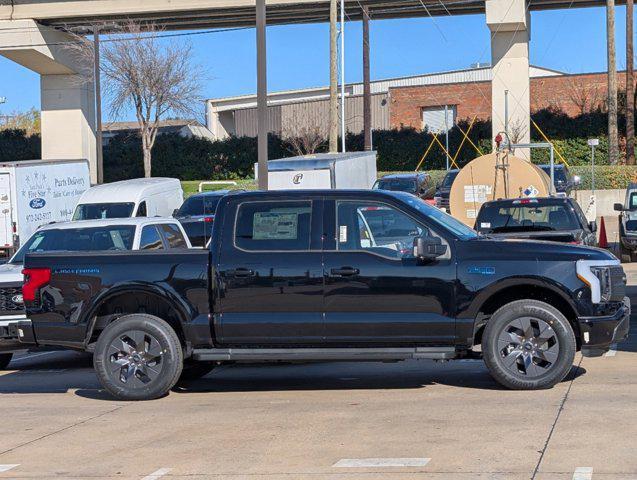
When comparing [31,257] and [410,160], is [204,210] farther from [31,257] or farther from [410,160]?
[410,160]

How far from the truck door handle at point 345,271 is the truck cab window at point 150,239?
4.84 m

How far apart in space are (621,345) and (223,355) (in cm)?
522

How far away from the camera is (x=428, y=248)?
9695 mm

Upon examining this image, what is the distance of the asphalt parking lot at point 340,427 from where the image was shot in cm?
746

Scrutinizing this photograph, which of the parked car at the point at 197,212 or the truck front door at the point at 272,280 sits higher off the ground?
the parked car at the point at 197,212

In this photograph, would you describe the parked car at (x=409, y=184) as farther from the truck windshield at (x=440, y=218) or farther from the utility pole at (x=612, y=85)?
the truck windshield at (x=440, y=218)

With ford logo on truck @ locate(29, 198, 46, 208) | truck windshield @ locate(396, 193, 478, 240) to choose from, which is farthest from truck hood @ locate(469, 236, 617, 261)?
ford logo on truck @ locate(29, 198, 46, 208)

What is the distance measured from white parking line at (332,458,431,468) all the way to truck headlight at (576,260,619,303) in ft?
10.0

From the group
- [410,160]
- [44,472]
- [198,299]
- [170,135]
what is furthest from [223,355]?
[170,135]

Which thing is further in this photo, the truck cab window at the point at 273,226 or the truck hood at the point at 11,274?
the truck hood at the point at 11,274

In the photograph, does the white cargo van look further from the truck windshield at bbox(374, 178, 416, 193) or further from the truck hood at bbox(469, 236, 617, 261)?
the truck hood at bbox(469, 236, 617, 261)

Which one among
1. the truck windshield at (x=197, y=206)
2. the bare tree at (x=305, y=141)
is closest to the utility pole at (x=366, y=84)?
the bare tree at (x=305, y=141)

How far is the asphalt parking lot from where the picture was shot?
7.46 meters

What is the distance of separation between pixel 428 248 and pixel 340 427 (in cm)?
193
